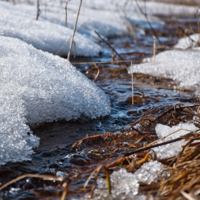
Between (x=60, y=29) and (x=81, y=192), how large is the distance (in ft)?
11.1

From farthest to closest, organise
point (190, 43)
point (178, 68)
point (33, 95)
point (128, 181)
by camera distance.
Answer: point (190, 43), point (178, 68), point (33, 95), point (128, 181)

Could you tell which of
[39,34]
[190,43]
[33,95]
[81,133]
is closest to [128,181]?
[81,133]

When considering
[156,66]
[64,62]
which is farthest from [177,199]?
[156,66]

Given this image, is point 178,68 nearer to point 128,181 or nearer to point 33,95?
point 33,95

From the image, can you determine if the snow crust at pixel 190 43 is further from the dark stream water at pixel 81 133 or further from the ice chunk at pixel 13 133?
the ice chunk at pixel 13 133

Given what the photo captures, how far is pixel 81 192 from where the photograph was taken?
117 cm

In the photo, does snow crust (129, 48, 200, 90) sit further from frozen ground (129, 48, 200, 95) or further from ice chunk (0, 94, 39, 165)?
ice chunk (0, 94, 39, 165)

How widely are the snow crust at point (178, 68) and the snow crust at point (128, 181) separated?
1744 mm

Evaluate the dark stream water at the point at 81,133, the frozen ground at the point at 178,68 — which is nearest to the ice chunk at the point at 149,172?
the dark stream water at the point at 81,133

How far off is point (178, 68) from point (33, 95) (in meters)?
2.19

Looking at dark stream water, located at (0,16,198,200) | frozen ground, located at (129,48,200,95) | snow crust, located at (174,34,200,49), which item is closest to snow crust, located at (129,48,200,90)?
frozen ground, located at (129,48,200,95)

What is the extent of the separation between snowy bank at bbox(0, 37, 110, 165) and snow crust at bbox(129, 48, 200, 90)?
1241 mm

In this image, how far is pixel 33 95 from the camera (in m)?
1.71

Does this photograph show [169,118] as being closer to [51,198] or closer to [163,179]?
[163,179]
